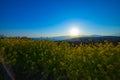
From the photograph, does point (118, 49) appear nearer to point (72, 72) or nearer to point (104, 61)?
point (104, 61)

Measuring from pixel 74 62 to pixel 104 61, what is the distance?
971 millimetres

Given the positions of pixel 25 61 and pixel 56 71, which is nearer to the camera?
pixel 56 71

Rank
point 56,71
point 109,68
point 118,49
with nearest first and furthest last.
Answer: point 109,68, point 118,49, point 56,71

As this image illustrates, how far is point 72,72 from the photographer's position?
27.2 feet

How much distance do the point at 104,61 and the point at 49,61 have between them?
6.31 feet

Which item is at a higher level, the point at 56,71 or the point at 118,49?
the point at 118,49

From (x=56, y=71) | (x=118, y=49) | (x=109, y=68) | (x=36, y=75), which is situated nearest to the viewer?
(x=109, y=68)

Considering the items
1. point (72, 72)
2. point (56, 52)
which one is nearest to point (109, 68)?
point (72, 72)

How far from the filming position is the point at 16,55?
33.4 feet

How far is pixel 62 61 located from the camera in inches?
368

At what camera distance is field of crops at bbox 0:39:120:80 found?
7.86m

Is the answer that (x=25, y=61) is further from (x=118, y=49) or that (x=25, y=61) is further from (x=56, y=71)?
(x=118, y=49)

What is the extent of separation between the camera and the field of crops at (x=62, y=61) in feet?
25.8

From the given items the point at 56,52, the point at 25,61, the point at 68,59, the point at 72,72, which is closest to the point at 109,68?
the point at 72,72
